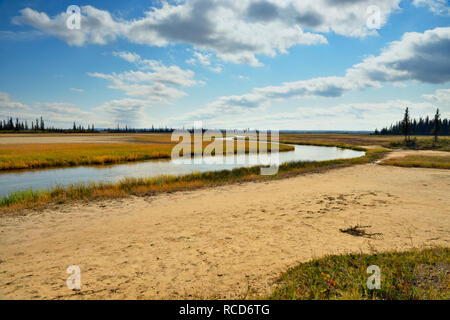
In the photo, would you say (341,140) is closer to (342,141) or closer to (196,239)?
(342,141)

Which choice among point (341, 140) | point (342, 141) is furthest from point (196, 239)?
point (341, 140)

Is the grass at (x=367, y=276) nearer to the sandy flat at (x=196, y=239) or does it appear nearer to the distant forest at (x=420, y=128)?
the sandy flat at (x=196, y=239)

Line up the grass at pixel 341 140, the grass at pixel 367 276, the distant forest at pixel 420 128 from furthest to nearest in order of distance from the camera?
the distant forest at pixel 420 128, the grass at pixel 341 140, the grass at pixel 367 276

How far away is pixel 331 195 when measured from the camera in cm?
1617

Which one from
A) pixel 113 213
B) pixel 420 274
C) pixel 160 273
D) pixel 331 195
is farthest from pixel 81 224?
pixel 331 195

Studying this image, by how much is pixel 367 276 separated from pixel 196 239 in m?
5.76

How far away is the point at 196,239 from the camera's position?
9094mm

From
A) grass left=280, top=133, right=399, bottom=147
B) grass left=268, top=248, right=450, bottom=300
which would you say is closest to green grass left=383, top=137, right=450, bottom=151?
grass left=280, top=133, right=399, bottom=147

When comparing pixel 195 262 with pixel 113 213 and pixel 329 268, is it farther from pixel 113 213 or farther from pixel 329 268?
pixel 113 213

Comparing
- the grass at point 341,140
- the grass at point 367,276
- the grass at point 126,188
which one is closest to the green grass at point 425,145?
the grass at point 341,140

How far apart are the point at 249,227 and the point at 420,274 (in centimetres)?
599

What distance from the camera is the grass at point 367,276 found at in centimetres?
495

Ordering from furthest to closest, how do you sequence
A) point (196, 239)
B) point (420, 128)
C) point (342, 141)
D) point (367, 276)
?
1. point (420, 128)
2. point (342, 141)
3. point (196, 239)
4. point (367, 276)

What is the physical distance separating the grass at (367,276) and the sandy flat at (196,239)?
69 centimetres
